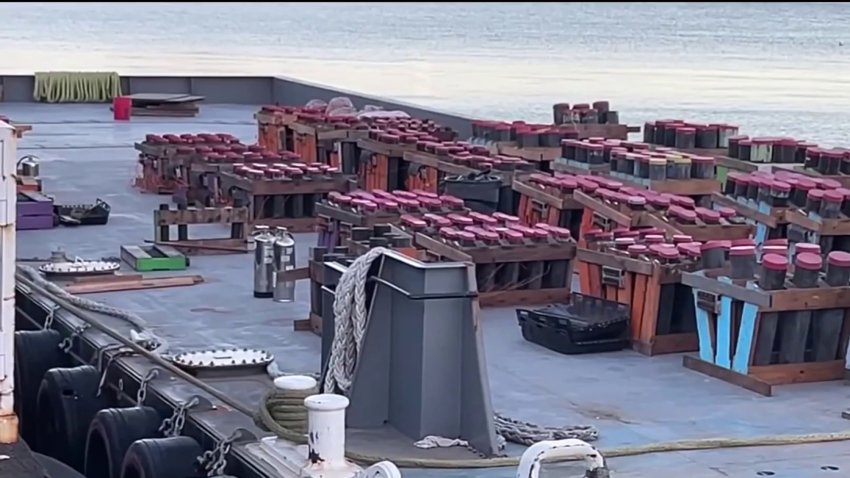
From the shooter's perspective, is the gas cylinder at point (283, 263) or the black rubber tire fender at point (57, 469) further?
the gas cylinder at point (283, 263)

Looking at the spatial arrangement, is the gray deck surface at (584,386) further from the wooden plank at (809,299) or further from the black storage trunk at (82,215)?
the black storage trunk at (82,215)

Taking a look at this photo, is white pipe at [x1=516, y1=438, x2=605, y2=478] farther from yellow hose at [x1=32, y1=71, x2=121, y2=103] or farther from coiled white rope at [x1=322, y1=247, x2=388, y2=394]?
yellow hose at [x1=32, y1=71, x2=121, y2=103]

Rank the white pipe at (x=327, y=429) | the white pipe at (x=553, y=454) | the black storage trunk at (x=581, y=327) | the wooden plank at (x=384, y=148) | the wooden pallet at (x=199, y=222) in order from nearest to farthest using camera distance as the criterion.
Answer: the white pipe at (x=553, y=454), the white pipe at (x=327, y=429), the black storage trunk at (x=581, y=327), the wooden pallet at (x=199, y=222), the wooden plank at (x=384, y=148)

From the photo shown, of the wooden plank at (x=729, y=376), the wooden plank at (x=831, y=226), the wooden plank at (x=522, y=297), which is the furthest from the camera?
the wooden plank at (x=831, y=226)

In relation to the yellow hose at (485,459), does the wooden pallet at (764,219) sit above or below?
above

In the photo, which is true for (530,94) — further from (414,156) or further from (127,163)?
(414,156)

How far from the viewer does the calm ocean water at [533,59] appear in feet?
138

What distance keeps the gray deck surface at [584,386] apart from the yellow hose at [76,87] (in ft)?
44.4

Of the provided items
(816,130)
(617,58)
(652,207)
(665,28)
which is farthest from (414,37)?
(652,207)

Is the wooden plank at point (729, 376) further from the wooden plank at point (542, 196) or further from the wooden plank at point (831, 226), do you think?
the wooden plank at point (542, 196)

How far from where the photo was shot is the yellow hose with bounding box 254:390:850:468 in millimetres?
5879

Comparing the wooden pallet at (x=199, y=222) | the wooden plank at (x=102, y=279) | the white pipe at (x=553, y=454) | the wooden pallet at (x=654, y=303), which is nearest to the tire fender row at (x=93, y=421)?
the wooden plank at (x=102, y=279)

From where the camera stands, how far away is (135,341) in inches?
309

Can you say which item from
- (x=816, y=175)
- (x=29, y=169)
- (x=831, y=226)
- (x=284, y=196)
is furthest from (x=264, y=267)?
(x=29, y=169)
